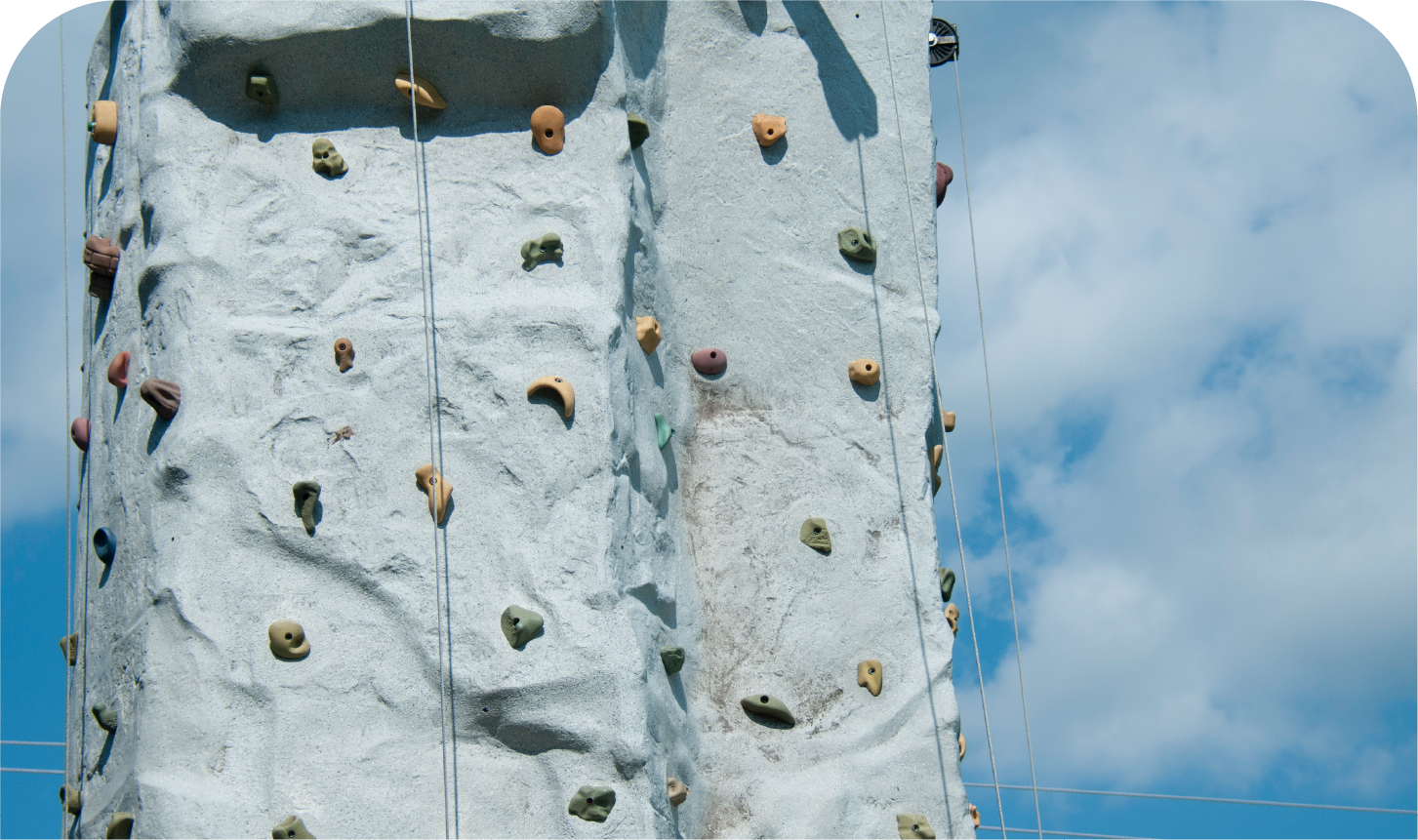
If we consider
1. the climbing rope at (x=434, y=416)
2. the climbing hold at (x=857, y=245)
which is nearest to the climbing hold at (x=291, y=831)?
the climbing rope at (x=434, y=416)

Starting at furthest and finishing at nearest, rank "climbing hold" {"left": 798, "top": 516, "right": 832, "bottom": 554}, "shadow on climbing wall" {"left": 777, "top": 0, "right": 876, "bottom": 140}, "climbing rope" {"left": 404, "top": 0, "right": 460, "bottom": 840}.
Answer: "shadow on climbing wall" {"left": 777, "top": 0, "right": 876, "bottom": 140}, "climbing hold" {"left": 798, "top": 516, "right": 832, "bottom": 554}, "climbing rope" {"left": 404, "top": 0, "right": 460, "bottom": 840}

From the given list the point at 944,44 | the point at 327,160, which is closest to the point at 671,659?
the point at 327,160

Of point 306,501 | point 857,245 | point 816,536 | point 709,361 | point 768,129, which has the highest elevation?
point 768,129

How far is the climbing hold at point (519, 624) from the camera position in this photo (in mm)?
3074

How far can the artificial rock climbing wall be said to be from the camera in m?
3.07

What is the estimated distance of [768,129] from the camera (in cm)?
411

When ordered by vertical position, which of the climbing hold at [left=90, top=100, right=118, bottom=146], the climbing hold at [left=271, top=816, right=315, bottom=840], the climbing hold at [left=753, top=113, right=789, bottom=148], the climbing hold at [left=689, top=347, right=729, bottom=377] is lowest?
the climbing hold at [left=271, top=816, right=315, bottom=840]

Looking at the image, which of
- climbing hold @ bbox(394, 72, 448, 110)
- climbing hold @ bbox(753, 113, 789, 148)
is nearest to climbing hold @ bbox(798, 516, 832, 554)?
climbing hold @ bbox(753, 113, 789, 148)

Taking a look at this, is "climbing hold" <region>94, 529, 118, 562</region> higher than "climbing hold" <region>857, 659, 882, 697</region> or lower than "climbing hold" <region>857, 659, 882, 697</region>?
higher

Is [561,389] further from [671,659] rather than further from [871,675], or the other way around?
[871,675]

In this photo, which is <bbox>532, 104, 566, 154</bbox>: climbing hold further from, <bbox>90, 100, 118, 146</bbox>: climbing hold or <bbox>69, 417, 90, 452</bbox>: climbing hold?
<bbox>69, 417, 90, 452</bbox>: climbing hold

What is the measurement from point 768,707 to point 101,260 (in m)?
2.06

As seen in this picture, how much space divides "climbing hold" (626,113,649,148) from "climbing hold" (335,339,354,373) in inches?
36.4

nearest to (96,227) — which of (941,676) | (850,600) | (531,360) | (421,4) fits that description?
(421,4)
